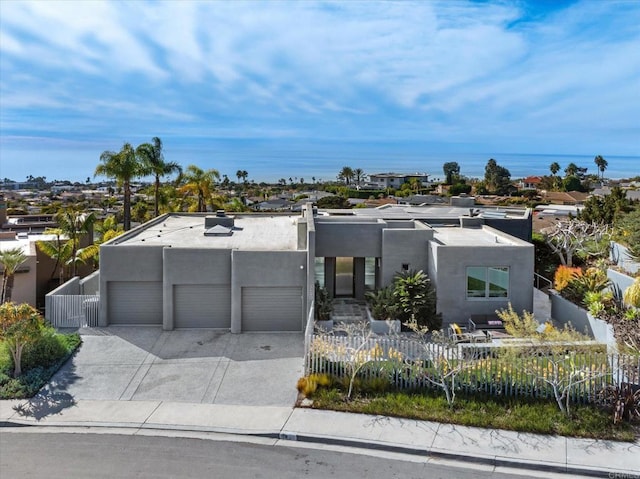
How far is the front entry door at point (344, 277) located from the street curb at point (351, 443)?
11.3 m

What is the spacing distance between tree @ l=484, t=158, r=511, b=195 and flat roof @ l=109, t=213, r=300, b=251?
8758 cm

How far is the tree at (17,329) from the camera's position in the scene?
14102mm

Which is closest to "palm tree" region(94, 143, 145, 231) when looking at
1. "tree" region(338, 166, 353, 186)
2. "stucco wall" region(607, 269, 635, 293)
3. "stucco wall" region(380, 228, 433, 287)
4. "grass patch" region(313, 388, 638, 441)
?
"stucco wall" region(380, 228, 433, 287)

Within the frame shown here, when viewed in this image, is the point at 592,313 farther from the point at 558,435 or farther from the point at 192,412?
the point at 192,412

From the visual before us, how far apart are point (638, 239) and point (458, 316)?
8222 millimetres

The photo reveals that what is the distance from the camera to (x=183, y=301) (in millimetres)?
18828

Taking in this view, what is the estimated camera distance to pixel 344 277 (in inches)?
910

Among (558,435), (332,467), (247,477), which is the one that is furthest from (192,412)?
(558,435)

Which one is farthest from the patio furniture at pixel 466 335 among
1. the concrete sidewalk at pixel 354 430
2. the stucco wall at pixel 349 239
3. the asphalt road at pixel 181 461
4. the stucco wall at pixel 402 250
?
the asphalt road at pixel 181 461

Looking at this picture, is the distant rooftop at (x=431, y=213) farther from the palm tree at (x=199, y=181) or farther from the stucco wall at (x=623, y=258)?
the palm tree at (x=199, y=181)

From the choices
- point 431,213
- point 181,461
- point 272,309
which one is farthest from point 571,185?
point 181,461

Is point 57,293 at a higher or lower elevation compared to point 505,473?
higher

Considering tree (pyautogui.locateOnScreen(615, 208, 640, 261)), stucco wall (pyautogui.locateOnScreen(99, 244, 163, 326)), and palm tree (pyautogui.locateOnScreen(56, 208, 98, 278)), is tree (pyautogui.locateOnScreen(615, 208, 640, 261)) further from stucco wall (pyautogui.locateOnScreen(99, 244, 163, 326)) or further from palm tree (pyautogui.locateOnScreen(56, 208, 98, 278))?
palm tree (pyautogui.locateOnScreen(56, 208, 98, 278))

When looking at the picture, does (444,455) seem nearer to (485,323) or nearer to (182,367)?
(182,367)
